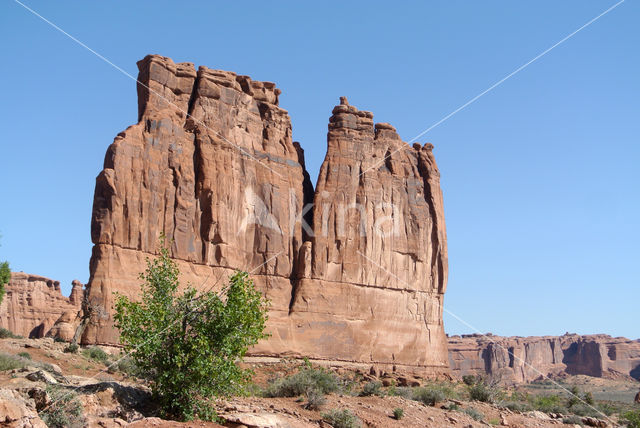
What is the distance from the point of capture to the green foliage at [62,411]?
14562 millimetres

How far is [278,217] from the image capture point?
53938 millimetres

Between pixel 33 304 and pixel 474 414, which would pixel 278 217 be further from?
pixel 33 304

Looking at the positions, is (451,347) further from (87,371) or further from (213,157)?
(87,371)

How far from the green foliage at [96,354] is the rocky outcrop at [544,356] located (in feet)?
292

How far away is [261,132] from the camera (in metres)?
55.0

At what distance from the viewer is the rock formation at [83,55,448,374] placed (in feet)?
150

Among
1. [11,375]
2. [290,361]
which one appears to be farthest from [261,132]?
[11,375]

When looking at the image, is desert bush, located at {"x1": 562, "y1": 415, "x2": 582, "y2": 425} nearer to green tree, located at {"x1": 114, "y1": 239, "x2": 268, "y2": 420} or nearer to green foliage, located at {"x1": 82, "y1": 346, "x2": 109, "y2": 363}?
green tree, located at {"x1": 114, "y1": 239, "x2": 268, "y2": 420}

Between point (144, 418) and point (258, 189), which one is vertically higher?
point (258, 189)

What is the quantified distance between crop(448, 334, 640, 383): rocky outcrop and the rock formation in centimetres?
6411

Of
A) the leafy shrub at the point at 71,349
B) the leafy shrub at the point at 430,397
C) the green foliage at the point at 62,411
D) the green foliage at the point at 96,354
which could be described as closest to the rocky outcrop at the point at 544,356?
the green foliage at the point at 96,354

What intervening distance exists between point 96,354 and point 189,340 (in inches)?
834

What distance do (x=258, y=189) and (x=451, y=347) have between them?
78.8m

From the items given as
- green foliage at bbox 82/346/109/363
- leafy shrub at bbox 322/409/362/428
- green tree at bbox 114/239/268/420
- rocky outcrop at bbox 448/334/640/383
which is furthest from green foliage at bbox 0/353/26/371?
rocky outcrop at bbox 448/334/640/383
